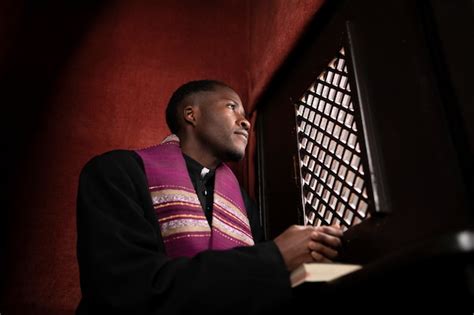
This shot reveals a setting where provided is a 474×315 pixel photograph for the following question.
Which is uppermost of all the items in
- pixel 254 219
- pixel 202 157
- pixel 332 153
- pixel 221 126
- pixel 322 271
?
pixel 221 126

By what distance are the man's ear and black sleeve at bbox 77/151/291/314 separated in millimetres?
677

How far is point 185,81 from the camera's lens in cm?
186

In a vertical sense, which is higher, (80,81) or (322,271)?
(80,81)

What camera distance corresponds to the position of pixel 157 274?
791 mm

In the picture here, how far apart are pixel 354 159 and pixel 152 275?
0.56 m

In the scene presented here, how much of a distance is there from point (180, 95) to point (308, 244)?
3.48 feet

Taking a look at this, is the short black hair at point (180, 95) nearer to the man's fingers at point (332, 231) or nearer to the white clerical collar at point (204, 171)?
the white clerical collar at point (204, 171)

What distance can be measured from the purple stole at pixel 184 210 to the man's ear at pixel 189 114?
22cm

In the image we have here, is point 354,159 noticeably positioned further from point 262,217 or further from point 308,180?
point 262,217

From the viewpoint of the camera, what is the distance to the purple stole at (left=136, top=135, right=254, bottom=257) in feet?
3.34

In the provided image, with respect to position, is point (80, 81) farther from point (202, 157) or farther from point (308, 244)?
point (308, 244)

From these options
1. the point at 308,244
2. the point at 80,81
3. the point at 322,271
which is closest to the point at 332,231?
the point at 308,244

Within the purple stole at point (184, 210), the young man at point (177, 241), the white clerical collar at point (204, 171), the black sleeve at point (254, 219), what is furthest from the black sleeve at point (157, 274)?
the black sleeve at point (254, 219)

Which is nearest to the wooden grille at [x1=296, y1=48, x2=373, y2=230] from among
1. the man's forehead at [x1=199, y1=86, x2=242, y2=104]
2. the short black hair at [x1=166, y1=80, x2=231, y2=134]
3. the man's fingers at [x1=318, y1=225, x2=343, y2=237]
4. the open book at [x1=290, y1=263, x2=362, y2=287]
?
the man's fingers at [x1=318, y1=225, x2=343, y2=237]
